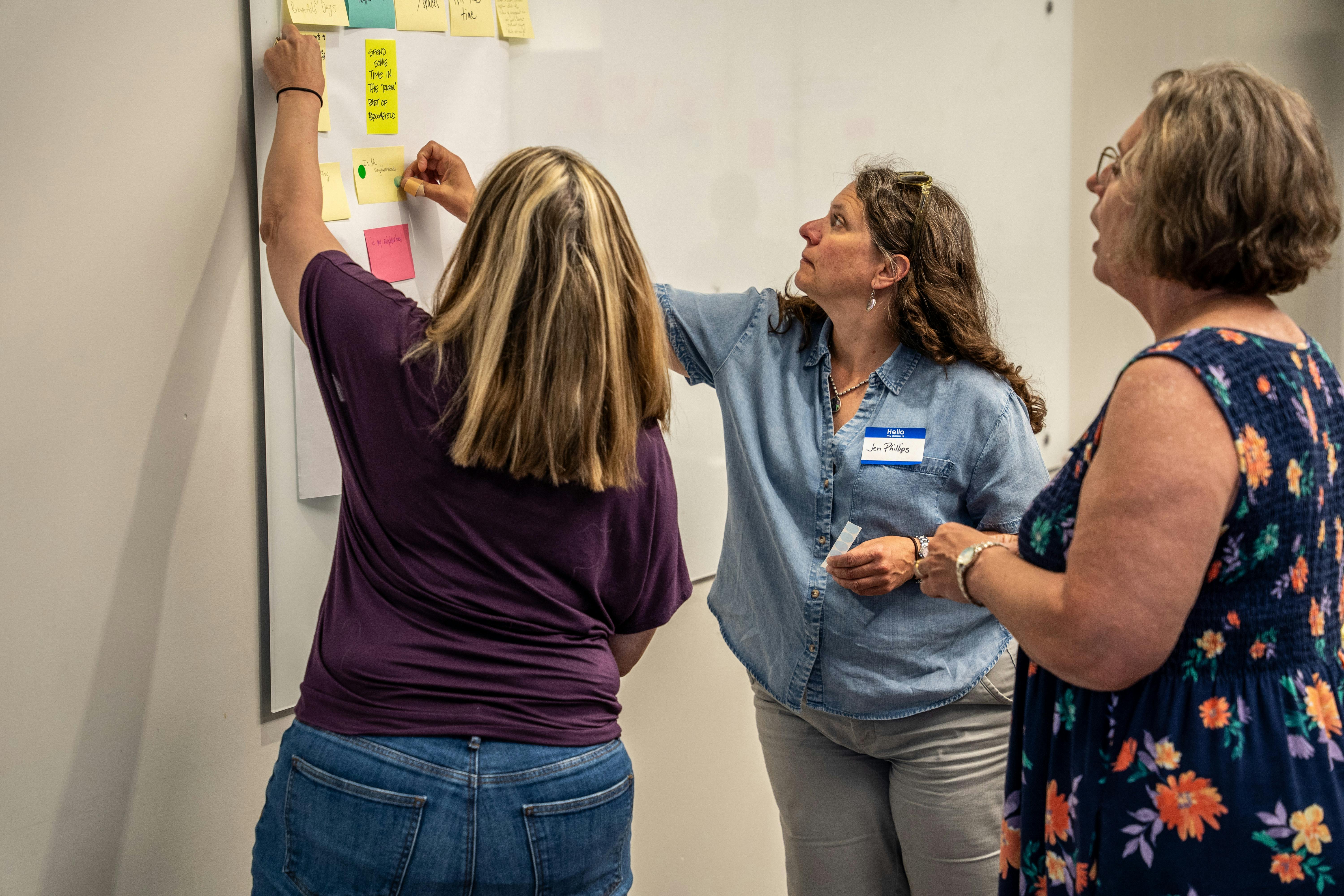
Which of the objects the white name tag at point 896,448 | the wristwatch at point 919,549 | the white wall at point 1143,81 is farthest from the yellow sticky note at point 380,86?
the white wall at point 1143,81

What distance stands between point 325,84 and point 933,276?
96cm

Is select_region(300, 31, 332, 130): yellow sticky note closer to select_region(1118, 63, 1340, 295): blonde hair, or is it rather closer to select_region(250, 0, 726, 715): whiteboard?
select_region(250, 0, 726, 715): whiteboard

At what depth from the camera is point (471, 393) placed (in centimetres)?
101

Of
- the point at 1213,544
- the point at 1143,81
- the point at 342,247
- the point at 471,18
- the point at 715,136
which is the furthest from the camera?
the point at 1143,81

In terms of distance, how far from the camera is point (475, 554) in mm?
1059

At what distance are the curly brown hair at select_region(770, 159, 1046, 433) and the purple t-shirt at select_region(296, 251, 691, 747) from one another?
63cm

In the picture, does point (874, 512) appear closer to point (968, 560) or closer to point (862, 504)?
point (862, 504)

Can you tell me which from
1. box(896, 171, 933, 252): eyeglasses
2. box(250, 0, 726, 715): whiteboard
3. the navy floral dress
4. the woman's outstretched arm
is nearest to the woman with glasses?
the navy floral dress

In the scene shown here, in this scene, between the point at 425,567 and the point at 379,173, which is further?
the point at 379,173

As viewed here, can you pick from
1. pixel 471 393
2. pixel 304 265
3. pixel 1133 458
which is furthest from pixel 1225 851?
pixel 304 265

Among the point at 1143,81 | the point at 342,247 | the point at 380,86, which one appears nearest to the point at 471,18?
the point at 380,86

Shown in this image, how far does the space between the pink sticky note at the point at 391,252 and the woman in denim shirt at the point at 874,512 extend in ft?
1.39

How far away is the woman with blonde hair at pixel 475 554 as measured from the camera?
3.34ft

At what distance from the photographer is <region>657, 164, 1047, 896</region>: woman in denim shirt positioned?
1.47 m
